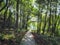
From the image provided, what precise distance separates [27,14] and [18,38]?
21449 millimetres

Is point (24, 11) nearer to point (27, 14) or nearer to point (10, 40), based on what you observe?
point (27, 14)

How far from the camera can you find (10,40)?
17.0m

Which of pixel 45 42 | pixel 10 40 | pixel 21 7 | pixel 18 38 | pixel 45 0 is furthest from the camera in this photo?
pixel 21 7

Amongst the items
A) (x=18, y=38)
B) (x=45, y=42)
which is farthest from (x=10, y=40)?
(x=45, y=42)

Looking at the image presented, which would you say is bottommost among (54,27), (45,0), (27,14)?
(54,27)

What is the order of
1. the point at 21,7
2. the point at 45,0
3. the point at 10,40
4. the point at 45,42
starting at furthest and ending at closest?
1. the point at 21,7
2. the point at 45,0
3. the point at 45,42
4. the point at 10,40

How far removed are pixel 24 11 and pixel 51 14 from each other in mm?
5715

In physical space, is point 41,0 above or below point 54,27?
above

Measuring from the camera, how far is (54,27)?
122ft

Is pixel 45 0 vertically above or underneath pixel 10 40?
above

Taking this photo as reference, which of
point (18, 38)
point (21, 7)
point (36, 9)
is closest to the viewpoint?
point (18, 38)

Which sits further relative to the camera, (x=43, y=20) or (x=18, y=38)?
(x=43, y=20)

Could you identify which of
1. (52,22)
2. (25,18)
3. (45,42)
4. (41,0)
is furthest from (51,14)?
(45,42)

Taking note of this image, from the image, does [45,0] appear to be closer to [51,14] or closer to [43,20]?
[51,14]
